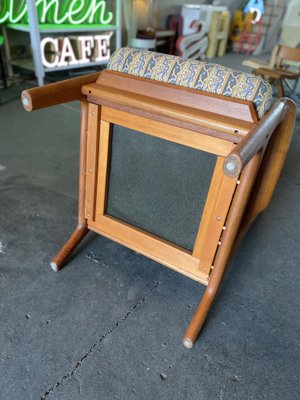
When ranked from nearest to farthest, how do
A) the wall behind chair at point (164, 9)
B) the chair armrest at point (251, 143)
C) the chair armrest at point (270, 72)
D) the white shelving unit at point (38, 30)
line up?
1. the chair armrest at point (251, 143)
2. the white shelving unit at point (38, 30)
3. the chair armrest at point (270, 72)
4. the wall behind chair at point (164, 9)

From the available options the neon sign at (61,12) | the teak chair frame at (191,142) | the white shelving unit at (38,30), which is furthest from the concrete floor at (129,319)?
the neon sign at (61,12)

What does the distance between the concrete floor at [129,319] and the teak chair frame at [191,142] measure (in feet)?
0.36

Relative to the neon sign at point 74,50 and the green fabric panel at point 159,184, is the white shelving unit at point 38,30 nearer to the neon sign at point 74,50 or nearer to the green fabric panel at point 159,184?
the neon sign at point 74,50

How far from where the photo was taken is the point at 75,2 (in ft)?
12.2

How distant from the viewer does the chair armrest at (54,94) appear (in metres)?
0.92

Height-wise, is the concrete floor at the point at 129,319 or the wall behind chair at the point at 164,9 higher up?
the wall behind chair at the point at 164,9

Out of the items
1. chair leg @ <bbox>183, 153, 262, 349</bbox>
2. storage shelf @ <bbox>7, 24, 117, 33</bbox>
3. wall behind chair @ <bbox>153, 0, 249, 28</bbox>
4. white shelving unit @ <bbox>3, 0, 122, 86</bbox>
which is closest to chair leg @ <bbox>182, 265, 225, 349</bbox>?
chair leg @ <bbox>183, 153, 262, 349</bbox>

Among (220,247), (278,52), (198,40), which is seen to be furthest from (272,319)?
(198,40)

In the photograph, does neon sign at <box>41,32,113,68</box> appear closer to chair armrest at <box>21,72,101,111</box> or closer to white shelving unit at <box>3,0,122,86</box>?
white shelving unit at <box>3,0,122,86</box>

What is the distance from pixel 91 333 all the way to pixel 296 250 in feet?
3.79

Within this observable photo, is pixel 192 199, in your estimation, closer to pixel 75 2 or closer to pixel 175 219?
pixel 175 219

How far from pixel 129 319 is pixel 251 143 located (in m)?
0.86

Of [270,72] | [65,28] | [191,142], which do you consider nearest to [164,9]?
[65,28]

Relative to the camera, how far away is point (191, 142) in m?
1.00
